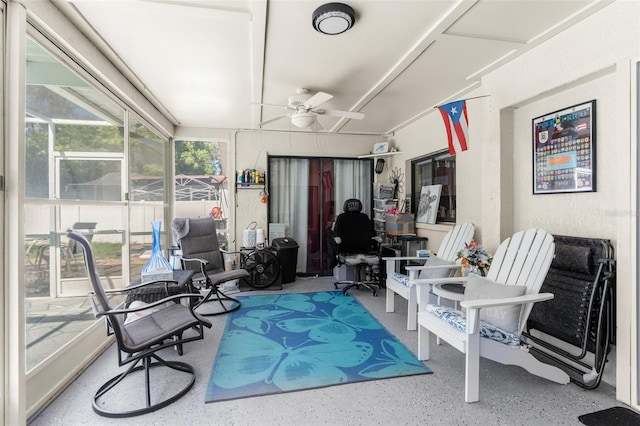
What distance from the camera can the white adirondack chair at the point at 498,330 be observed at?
6.17 feet

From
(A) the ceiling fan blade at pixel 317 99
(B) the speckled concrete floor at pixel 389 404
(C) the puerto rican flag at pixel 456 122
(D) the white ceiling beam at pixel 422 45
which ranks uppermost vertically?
(D) the white ceiling beam at pixel 422 45

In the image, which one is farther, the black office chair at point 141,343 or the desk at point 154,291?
the desk at point 154,291

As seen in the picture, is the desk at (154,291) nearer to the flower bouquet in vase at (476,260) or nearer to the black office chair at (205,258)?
the black office chair at (205,258)

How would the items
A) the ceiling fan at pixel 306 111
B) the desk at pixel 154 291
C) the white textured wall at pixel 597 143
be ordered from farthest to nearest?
1. the ceiling fan at pixel 306 111
2. the desk at pixel 154 291
3. the white textured wall at pixel 597 143

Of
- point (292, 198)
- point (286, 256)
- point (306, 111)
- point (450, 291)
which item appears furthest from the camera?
point (292, 198)

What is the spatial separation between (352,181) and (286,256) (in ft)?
6.37

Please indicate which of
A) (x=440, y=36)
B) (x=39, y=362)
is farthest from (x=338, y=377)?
(x=440, y=36)

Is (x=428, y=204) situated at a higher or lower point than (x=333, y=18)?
lower

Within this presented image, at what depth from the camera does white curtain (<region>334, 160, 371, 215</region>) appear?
5480 millimetres

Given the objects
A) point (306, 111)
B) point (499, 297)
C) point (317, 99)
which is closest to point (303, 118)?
point (306, 111)

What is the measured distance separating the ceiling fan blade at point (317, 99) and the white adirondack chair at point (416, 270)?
1.96 m

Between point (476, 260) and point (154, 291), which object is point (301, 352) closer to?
point (154, 291)

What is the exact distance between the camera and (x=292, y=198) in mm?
5352

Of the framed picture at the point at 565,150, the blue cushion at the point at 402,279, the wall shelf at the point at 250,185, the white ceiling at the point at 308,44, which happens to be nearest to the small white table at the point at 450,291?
the blue cushion at the point at 402,279
